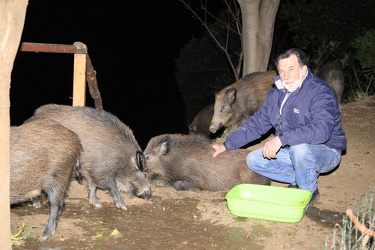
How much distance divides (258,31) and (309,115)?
14.8 feet

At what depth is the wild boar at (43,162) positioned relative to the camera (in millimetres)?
4129

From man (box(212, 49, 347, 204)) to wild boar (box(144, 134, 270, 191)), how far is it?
2.59 ft

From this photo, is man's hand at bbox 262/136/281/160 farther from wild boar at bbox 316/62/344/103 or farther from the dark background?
the dark background

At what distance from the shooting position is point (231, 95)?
26.8 ft

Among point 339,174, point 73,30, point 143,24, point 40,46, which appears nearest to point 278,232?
point 339,174

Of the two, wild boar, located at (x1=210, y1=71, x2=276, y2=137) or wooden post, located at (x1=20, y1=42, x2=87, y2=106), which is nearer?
wooden post, located at (x1=20, y1=42, x2=87, y2=106)

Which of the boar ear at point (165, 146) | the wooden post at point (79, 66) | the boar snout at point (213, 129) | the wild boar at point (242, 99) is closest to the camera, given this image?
the wooden post at point (79, 66)

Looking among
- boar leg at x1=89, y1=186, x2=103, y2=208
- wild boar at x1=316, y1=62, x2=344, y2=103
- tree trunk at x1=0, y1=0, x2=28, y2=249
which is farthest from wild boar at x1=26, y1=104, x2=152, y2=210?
wild boar at x1=316, y1=62, x2=344, y2=103

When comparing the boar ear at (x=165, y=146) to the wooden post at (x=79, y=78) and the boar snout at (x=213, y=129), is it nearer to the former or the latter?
the wooden post at (x=79, y=78)

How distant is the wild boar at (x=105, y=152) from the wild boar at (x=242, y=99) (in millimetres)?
3033

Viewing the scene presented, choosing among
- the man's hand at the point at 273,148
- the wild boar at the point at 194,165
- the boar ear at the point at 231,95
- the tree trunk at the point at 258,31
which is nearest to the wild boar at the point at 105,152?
the wild boar at the point at 194,165

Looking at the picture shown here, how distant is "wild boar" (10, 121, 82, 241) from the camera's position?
13.5ft

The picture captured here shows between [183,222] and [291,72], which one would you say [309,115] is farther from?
[183,222]

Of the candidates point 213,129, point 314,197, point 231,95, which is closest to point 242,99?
point 231,95
